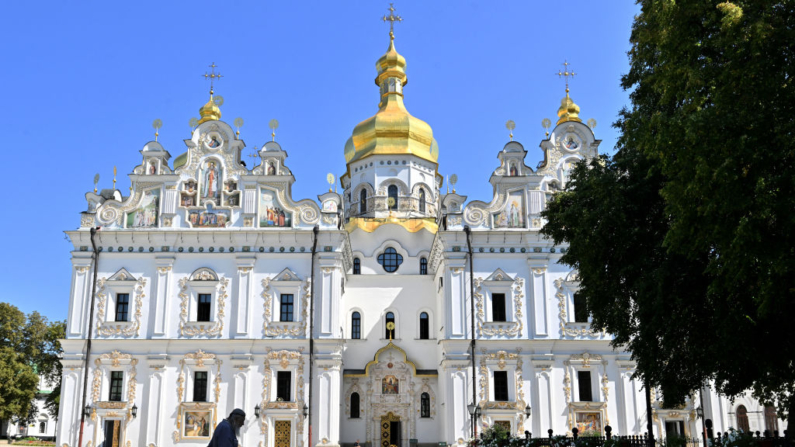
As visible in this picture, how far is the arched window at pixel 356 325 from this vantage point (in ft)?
122

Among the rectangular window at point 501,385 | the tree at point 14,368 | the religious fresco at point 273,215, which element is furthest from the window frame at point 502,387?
the tree at point 14,368

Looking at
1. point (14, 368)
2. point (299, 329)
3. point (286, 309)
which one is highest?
point (286, 309)

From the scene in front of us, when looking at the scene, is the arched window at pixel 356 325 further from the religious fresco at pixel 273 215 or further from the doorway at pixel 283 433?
the doorway at pixel 283 433

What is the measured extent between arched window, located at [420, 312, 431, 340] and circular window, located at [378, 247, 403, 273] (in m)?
2.86

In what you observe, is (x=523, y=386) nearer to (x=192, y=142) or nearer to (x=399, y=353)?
(x=399, y=353)

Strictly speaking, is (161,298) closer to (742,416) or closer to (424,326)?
(424,326)

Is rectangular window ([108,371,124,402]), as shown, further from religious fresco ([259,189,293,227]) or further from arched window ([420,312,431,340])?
arched window ([420,312,431,340])

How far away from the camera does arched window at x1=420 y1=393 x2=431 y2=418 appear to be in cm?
3500

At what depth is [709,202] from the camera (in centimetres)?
1348

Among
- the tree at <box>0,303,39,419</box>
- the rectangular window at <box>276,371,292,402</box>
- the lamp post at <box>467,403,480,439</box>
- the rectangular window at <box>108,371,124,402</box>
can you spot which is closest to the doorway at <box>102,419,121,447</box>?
the rectangular window at <box>108,371,124,402</box>

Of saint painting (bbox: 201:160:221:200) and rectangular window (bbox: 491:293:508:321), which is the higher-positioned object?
saint painting (bbox: 201:160:221:200)

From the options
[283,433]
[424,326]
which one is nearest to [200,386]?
[283,433]

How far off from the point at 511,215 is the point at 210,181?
13434 mm

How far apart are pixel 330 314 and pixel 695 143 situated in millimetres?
21450
